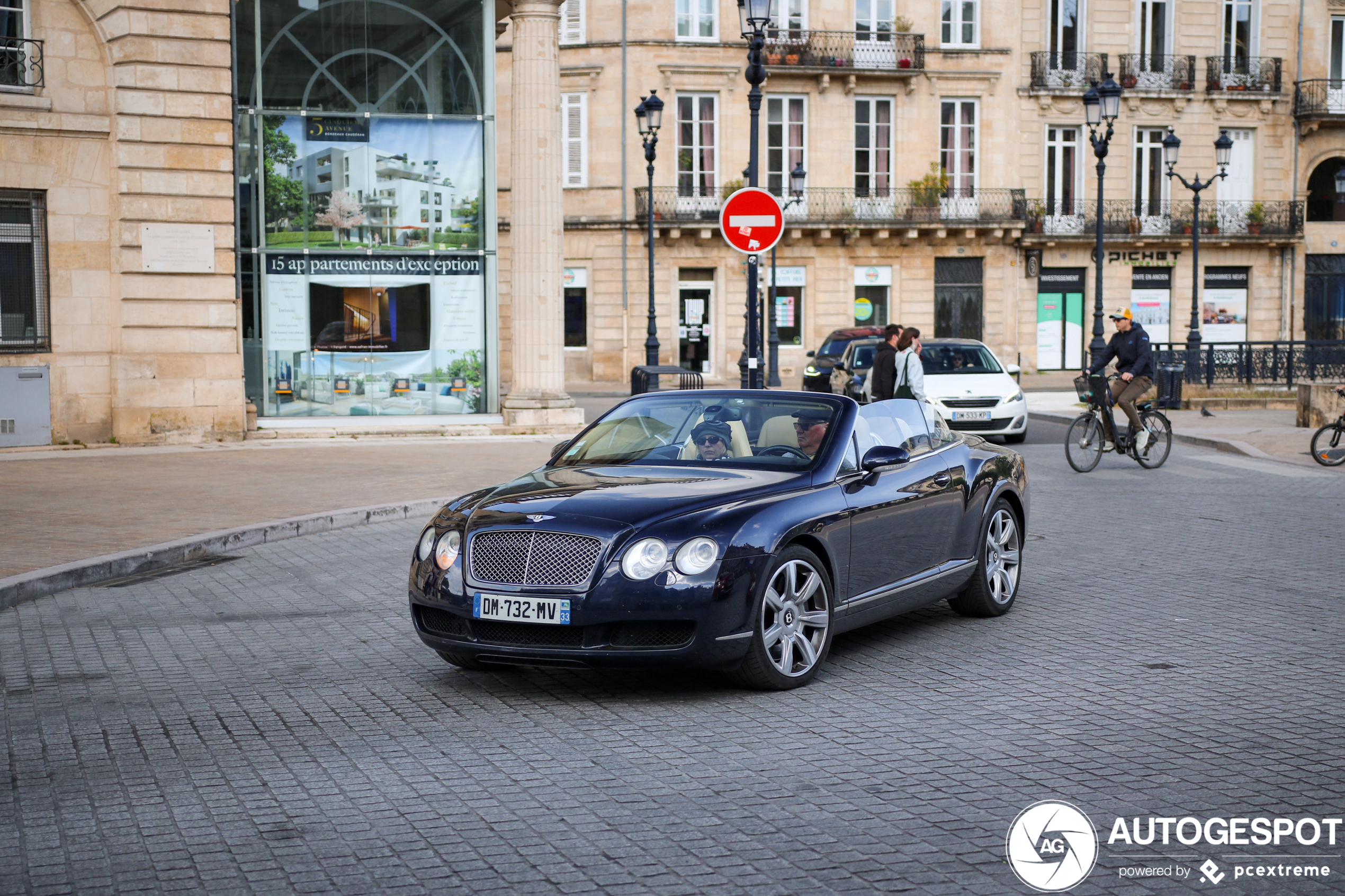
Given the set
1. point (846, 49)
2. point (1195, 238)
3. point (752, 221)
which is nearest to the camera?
point (752, 221)

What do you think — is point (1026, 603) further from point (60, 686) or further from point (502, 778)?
point (60, 686)

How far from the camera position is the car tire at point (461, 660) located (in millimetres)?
6664

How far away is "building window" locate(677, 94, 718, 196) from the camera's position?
4344cm

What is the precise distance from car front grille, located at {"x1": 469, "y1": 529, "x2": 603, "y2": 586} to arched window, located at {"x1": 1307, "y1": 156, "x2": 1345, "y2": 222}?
4828cm

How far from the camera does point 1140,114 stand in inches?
1853

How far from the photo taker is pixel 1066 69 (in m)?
46.5

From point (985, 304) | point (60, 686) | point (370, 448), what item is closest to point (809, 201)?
point (985, 304)

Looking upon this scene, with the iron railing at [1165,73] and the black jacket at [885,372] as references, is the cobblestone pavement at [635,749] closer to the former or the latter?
the black jacket at [885,372]

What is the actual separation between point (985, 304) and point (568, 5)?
52.2 ft

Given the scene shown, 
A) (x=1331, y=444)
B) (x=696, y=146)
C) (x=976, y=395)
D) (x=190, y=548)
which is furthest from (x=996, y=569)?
(x=696, y=146)

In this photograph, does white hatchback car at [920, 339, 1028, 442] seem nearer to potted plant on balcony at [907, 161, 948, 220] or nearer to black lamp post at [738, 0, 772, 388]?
black lamp post at [738, 0, 772, 388]

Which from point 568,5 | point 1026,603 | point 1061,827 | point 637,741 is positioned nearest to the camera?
point 1061,827

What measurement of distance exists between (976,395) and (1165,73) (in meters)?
30.6

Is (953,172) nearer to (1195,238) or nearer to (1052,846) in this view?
(1195,238)
